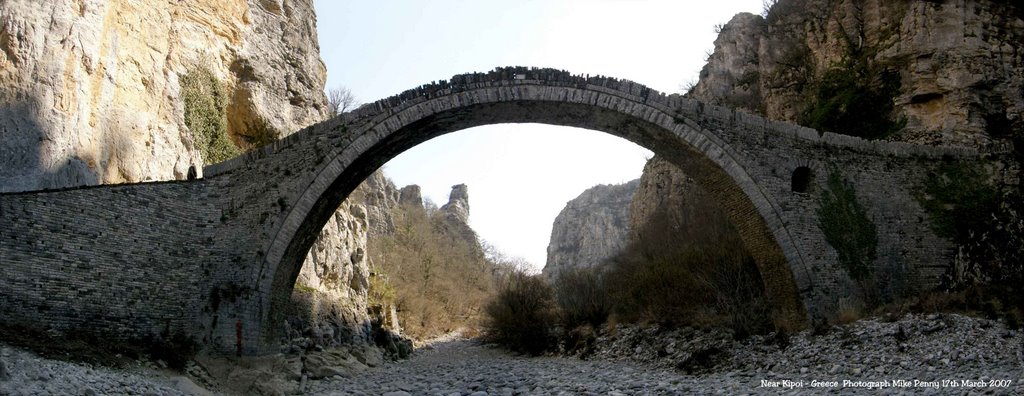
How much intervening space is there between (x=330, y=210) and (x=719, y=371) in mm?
6829

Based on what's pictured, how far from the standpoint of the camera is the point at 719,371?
10.2 m

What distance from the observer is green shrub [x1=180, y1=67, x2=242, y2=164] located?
14555mm

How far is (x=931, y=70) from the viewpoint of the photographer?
47.6 ft

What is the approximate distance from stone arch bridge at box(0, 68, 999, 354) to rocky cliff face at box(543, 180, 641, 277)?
138 feet

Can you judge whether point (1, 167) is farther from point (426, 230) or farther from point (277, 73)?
point (426, 230)

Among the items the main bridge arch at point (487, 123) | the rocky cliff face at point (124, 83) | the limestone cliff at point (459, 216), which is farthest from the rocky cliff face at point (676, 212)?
the limestone cliff at point (459, 216)

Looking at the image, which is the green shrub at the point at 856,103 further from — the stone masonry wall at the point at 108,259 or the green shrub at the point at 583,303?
the stone masonry wall at the point at 108,259

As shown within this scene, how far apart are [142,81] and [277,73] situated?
568cm

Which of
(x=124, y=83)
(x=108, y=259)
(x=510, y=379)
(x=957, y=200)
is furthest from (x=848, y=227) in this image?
(x=124, y=83)

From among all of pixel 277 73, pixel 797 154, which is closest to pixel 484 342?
pixel 277 73

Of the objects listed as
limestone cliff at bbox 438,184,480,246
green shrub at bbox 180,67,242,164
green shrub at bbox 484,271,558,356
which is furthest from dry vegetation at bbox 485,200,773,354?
limestone cliff at bbox 438,184,480,246

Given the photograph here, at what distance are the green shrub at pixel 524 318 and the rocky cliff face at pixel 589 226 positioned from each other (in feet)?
111

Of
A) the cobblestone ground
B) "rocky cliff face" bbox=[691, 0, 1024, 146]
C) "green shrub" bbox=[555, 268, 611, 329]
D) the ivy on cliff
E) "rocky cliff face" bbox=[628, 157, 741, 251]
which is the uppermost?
"rocky cliff face" bbox=[691, 0, 1024, 146]

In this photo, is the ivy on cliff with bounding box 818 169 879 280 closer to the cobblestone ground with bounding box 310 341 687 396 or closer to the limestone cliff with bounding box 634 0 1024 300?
the limestone cliff with bounding box 634 0 1024 300
